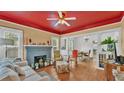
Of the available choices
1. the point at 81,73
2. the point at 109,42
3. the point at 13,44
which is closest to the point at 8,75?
the point at 13,44

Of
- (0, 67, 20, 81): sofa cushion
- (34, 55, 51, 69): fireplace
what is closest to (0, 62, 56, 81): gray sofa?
(0, 67, 20, 81): sofa cushion

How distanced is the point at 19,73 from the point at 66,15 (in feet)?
3.56

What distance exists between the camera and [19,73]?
188cm

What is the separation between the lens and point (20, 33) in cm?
191

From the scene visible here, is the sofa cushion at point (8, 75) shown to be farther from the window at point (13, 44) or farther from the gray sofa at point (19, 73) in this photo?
the window at point (13, 44)

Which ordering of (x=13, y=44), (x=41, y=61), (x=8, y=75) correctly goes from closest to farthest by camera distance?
(x=8, y=75)
(x=13, y=44)
(x=41, y=61)

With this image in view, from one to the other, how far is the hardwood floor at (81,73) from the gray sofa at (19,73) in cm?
9

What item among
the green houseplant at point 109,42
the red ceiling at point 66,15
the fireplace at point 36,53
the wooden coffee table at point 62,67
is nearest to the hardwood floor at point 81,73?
the wooden coffee table at point 62,67

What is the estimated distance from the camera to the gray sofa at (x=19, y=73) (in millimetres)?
1832

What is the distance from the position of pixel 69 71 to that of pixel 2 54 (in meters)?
1.02

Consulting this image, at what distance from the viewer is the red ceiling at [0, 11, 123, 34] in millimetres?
1853

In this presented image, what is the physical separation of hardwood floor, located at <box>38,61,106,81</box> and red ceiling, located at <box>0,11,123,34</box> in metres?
0.58

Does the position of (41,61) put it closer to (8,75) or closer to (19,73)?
(19,73)
